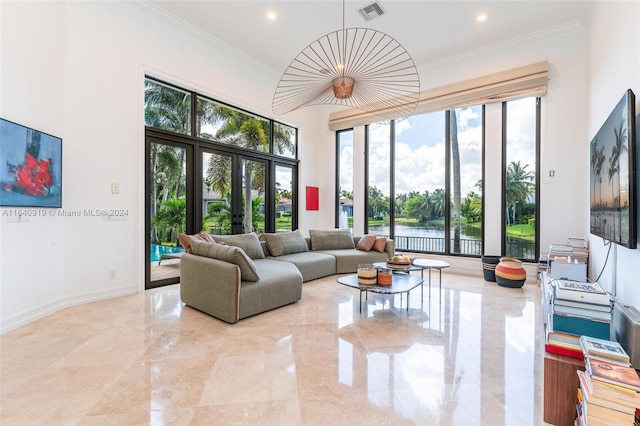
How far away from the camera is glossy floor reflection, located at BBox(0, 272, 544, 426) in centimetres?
164

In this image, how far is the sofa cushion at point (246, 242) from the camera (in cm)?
406

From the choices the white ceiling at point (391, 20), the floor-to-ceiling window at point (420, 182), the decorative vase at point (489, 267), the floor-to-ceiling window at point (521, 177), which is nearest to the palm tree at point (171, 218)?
the white ceiling at point (391, 20)

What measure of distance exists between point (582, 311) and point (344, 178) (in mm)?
5524

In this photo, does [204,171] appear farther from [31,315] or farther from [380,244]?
[380,244]

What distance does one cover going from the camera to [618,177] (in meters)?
1.95

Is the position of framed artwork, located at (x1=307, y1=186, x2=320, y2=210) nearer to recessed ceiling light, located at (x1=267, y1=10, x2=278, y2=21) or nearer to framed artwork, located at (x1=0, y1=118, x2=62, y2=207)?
recessed ceiling light, located at (x1=267, y1=10, x2=278, y2=21)

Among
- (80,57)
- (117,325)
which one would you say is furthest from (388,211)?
(80,57)

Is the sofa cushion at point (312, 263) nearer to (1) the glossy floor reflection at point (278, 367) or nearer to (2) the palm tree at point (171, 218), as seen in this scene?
(1) the glossy floor reflection at point (278, 367)

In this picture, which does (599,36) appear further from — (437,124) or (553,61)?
(437,124)

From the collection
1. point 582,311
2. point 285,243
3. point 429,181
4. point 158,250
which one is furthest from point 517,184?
point 158,250

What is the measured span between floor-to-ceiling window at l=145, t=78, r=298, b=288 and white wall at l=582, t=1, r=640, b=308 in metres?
4.84

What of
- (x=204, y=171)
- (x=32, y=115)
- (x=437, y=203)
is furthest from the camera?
(x=437, y=203)

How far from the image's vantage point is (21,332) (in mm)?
2691

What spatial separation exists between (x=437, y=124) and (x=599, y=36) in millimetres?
2557
